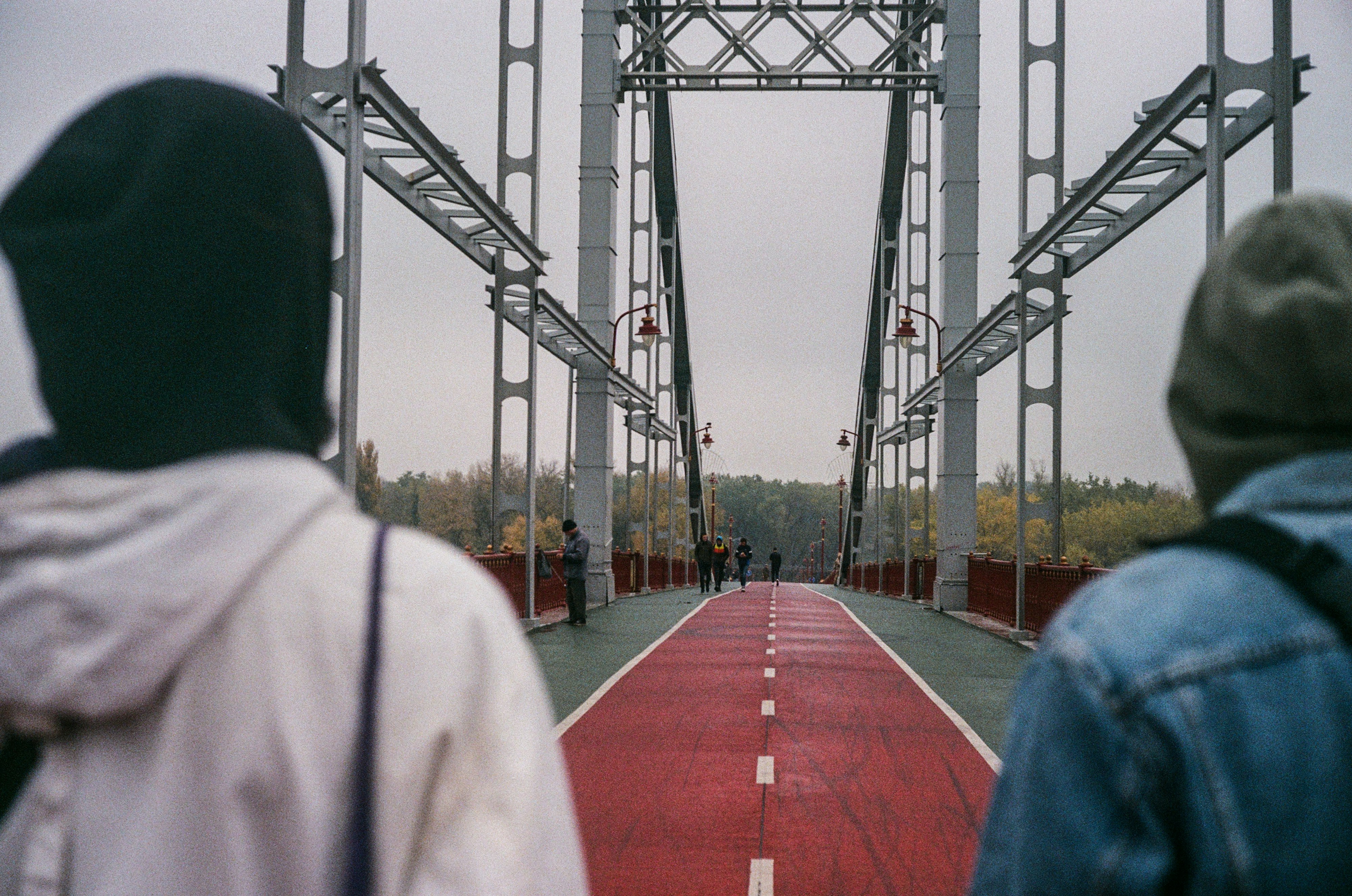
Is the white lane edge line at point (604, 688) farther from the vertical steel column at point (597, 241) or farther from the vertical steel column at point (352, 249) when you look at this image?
the vertical steel column at point (597, 241)

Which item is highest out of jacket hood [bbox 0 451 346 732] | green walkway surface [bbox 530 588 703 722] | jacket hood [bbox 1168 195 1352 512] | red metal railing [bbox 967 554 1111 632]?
jacket hood [bbox 1168 195 1352 512]

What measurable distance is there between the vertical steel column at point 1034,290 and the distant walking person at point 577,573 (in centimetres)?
610

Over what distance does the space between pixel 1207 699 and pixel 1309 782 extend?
0.11 metres

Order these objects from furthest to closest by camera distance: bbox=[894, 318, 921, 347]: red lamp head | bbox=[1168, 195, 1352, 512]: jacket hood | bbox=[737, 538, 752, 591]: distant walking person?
bbox=[737, 538, 752, 591]: distant walking person < bbox=[894, 318, 921, 347]: red lamp head < bbox=[1168, 195, 1352, 512]: jacket hood

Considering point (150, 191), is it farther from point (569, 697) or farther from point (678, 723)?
point (569, 697)

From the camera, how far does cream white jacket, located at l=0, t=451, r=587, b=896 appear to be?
3.47ft

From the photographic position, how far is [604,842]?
18.5ft

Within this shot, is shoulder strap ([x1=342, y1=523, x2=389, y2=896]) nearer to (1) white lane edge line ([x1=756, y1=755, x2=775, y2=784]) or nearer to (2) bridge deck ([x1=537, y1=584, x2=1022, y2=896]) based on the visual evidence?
(2) bridge deck ([x1=537, y1=584, x2=1022, y2=896])

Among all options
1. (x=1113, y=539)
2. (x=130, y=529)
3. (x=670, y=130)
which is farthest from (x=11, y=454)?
(x=1113, y=539)

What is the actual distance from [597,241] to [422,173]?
35.6ft

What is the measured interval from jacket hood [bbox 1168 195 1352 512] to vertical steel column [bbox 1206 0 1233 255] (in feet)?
28.6

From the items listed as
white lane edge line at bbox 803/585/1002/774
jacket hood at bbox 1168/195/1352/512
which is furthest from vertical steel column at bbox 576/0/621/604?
jacket hood at bbox 1168/195/1352/512

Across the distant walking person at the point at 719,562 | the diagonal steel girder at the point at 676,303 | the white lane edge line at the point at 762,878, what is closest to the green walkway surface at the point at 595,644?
the white lane edge line at the point at 762,878

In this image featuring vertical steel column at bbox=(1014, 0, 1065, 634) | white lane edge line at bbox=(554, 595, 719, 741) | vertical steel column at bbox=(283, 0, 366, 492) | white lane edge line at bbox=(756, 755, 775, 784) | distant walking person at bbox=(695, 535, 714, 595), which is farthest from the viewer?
distant walking person at bbox=(695, 535, 714, 595)
